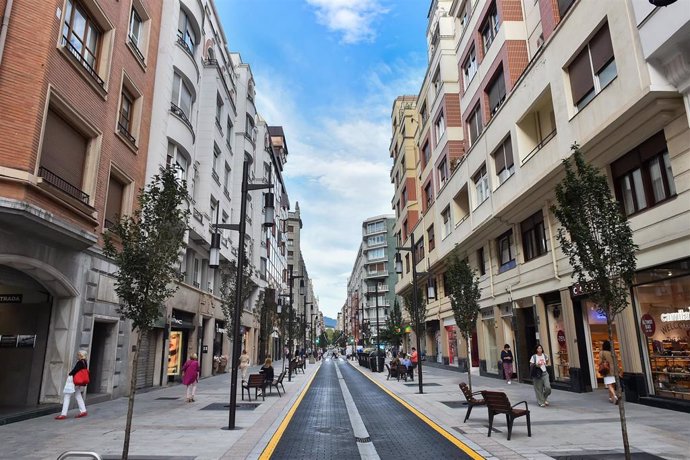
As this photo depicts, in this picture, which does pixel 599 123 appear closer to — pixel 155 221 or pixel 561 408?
pixel 561 408

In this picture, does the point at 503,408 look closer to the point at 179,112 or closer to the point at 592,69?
the point at 592,69

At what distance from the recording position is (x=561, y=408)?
12.9m

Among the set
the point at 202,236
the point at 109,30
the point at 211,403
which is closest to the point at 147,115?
the point at 109,30

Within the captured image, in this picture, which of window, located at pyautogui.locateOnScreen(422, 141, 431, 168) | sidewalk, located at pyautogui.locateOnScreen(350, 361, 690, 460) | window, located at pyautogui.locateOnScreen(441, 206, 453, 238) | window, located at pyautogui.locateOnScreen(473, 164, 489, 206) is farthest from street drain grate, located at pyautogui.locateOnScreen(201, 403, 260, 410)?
window, located at pyautogui.locateOnScreen(422, 141, 431, 168)

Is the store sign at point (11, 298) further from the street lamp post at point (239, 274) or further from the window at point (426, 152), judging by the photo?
the window at point (426, 152)

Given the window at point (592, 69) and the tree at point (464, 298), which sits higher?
the window at point (592, 69)

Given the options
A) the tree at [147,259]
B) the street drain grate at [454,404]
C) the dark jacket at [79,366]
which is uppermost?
the tree at [147,259]

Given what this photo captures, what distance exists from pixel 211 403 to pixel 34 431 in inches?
245

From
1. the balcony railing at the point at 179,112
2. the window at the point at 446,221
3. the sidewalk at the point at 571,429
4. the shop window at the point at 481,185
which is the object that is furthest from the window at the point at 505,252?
the balcony railing at the point at 179,112

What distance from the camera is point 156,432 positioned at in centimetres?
1002

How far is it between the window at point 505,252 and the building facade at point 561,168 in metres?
0.14

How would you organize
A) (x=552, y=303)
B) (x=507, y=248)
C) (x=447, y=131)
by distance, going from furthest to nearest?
(x=447, y=131) → (x=507, y=248) → (x=552, y=303)

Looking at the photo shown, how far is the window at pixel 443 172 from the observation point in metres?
32.3

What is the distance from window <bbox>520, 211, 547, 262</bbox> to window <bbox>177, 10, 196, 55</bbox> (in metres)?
18.5
